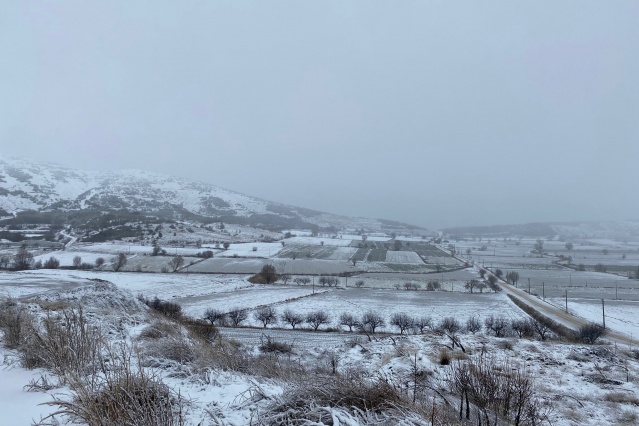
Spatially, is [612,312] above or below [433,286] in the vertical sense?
above

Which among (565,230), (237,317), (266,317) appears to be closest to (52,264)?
(237,317)

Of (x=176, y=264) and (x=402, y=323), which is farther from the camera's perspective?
(x=176, y=264)

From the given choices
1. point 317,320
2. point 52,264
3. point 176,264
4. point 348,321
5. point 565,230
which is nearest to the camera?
point 317,320

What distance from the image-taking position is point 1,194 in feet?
437

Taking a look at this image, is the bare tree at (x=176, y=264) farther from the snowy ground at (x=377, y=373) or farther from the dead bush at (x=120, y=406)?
the dead bush at (x=120, y=406)

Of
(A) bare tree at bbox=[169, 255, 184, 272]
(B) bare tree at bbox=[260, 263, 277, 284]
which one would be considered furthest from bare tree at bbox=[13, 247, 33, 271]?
(B) bare tree at bbox=[260, 263, 277, 284]

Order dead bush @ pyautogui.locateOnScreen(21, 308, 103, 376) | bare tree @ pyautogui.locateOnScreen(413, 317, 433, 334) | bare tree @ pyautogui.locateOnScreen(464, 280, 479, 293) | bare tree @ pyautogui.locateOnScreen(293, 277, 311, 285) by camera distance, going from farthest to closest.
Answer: bare tree @ pyautogui.locateOnScreen(293, 277, 311, 285)
bare tree @ pyautogui.locateOnScreen(464, 280, 479, 293)
bare tree @ pyautogui.locateOnScreen(413, 317, 433, 334)
dead bush @ pyautogui.locateOnScreen(21, 308, 103, 376)

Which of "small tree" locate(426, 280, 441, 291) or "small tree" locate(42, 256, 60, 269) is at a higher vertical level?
"small tree" locate(42, 256, 60, 269)

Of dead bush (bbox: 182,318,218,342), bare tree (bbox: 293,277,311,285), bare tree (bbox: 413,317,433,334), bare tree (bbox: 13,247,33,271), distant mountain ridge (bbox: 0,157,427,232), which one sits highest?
distant mountain ridge (bbox: 0,157,427,232)

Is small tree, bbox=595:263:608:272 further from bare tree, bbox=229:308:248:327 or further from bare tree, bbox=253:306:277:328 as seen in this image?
bare tree, bbox=229:308:248:327

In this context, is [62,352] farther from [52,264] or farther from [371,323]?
[52,264]

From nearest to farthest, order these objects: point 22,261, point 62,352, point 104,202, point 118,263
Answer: point 62,352 < point 22,261 < point 118,263 < point 104,202

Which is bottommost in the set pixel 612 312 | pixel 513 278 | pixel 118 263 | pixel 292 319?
pixel 612 312

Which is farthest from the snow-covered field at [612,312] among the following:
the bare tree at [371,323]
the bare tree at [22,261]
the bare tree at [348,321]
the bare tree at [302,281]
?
the bare tree at [22,261]
